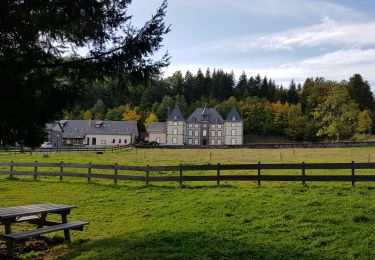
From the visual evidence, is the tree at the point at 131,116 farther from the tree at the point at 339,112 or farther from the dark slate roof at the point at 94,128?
the tree at the point at 339,112

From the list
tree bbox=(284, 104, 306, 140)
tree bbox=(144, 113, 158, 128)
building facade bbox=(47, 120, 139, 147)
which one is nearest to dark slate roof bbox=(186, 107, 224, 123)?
tree bbox=(144, 113, 158, 128)

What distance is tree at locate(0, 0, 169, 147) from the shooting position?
288 inches

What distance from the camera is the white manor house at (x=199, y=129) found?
98688 mm

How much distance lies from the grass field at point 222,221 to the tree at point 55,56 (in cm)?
300

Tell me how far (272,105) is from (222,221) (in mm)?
103997

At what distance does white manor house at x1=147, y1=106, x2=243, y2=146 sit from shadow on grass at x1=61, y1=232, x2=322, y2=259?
291ft

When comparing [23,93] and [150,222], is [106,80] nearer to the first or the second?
[23,93]

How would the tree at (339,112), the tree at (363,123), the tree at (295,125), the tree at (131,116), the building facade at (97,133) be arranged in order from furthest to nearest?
the tree at (131,116) < the tree at (295,125) < the building facade at (97,133) < the tree at (363,123) < the tree at (339,112)

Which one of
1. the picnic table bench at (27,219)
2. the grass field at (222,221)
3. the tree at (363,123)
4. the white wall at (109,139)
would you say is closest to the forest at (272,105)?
the tree at (363,123)

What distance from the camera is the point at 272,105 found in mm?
112312

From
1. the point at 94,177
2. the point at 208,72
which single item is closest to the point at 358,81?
the point at 208,72

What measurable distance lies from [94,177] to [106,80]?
1157cm

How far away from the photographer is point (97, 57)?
8.49m

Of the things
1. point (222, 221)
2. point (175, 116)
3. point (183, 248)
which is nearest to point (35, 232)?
point (183, 248)
